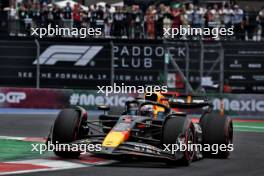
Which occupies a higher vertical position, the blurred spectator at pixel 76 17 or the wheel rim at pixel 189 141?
the blurred spectator at pixel 76 17

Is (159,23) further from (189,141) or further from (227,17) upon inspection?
(189,141)

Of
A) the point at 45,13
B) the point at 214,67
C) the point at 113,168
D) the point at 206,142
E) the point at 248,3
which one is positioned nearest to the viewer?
the point at 113,168

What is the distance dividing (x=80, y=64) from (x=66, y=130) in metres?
14.7

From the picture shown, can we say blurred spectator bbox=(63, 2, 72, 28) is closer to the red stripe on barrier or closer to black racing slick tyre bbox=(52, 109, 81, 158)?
black racing slick tyre bbox=(52, 109, 81, 158)

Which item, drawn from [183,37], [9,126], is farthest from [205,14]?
[9,126]

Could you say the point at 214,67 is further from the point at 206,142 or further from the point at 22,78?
the point at 206,142

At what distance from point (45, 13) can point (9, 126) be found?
28.1ft

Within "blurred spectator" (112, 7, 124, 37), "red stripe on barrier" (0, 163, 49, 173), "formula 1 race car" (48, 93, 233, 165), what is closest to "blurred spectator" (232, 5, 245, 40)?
"blurred spectator" (112, 7, 124, 37)

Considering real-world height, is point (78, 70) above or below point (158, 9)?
below

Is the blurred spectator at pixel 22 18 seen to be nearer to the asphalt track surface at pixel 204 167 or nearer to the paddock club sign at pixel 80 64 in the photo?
the paddock club sign at pixel 80 64

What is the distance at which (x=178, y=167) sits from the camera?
1184cm

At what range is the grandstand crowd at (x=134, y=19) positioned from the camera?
89.0 ft

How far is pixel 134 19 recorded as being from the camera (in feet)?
90.3

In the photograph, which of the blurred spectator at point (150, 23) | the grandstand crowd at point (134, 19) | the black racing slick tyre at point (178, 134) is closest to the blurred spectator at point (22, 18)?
the grandstand crowd at point (134, 19)
